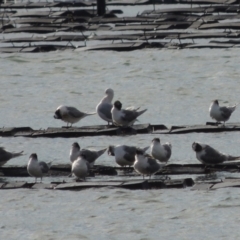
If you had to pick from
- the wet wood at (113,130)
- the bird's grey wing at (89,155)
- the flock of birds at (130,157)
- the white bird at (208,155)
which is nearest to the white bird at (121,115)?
the wet wood at (113,130)

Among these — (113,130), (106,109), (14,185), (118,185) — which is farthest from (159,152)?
(106,109)

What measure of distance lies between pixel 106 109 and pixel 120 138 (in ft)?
2.89

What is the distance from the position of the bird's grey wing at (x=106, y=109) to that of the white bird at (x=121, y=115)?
1.30 ft

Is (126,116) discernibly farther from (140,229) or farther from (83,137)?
(140,229)

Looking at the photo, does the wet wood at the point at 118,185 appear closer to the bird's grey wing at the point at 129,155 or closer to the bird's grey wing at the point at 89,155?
the bird's grey wing at the point at 89,155

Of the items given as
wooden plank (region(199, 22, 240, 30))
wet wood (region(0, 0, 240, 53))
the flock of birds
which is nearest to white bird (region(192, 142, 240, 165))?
the flock of birds

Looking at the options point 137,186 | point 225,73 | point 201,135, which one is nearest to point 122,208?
point 137,186

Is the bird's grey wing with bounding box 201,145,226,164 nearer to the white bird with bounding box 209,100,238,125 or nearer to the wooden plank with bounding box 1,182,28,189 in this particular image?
the wooden plank with bounding box 1,182,28,189

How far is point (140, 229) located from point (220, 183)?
180cm

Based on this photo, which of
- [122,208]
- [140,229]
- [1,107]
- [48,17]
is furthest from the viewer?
[48,17]

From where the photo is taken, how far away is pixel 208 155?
Answer: 14969 mm

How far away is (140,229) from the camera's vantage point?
12680 mm

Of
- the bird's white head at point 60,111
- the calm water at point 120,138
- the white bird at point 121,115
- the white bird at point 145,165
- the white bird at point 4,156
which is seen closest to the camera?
the calm water at point 120,138

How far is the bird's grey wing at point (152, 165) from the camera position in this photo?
14.4 m
